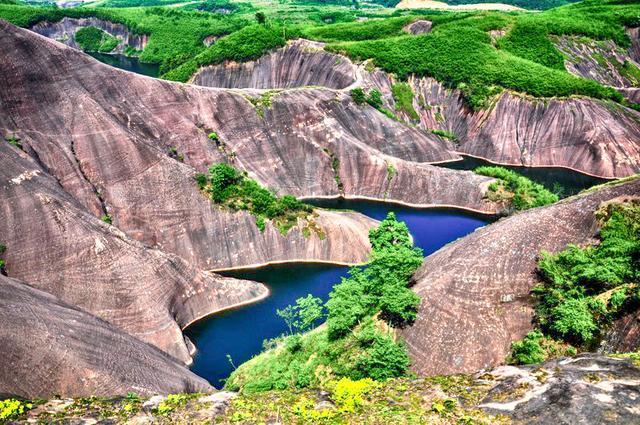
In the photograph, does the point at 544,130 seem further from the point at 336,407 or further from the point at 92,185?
the point at 336,407

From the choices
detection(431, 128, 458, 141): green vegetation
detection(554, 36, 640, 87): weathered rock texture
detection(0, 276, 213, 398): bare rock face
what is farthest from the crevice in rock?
detection(554, 36, 640, 87): weathered rock texture

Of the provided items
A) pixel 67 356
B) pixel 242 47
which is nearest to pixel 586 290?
pixel 67 356

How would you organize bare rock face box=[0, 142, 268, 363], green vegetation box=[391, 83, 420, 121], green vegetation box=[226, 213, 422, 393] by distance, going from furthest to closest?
1. green vegetation box=[391, 83, 420, 121]
2. bare rock face box=[0, 142, 268, 363]
3. green vegetation box=[226, 213, 422, 393]

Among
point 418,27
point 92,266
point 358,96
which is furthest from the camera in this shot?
point 418,27

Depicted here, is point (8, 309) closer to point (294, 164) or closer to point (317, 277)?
point (317, 277)

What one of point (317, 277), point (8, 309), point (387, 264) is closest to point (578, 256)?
point (387, 264)

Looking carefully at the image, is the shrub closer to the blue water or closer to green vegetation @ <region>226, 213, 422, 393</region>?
the blue water
